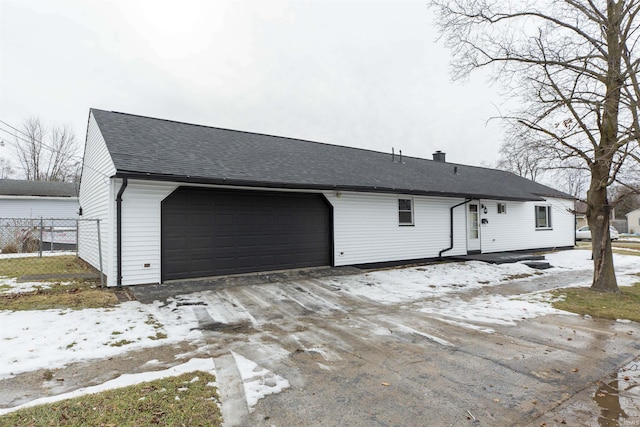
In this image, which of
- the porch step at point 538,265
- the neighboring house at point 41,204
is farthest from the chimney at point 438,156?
the neighboring house at point 41,204

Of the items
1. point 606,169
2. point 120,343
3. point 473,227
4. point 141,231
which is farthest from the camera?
point 473,227

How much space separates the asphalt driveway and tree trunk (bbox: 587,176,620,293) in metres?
2.61

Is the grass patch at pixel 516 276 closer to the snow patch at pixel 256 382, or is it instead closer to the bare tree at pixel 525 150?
the bare tree at pixel 525 150

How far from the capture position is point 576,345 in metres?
4.46

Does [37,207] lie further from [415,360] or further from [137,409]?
[415,360]

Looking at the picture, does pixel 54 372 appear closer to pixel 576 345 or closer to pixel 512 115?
pixel 576 345

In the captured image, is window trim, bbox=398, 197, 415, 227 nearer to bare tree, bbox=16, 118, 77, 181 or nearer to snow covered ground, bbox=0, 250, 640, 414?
snow covered ground, bbox=0, 250, 640, 414

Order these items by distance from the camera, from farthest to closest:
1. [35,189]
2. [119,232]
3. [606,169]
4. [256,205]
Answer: [35,189], [256,205], [606,169], [119,232]

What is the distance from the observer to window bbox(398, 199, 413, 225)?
462 inches

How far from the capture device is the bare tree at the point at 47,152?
2769cm

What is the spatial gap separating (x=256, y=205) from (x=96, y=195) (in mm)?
4820

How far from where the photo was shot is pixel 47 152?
2908cm

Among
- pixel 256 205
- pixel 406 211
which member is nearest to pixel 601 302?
pixel 406 211

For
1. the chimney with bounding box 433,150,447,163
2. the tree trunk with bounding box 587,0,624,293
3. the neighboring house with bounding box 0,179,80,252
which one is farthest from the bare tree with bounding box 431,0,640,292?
the neighboring house with bounding box 0,179,80,252
